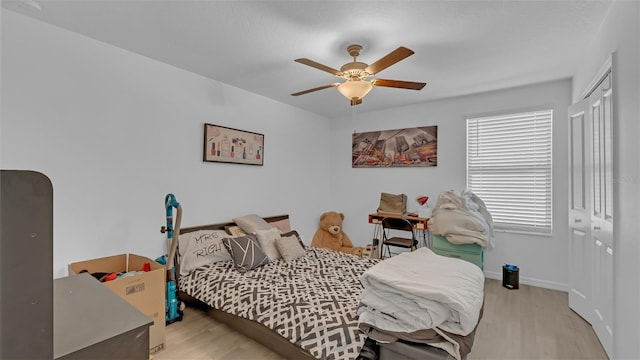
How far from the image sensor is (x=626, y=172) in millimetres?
1688

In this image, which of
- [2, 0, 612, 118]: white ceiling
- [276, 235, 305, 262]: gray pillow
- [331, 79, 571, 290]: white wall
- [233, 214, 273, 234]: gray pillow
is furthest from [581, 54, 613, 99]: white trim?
[233, 214, 273, 234]: gray pillow

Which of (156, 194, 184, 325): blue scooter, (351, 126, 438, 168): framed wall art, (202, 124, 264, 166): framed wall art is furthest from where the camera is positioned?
(351, 126, 438, 168): framed wall art

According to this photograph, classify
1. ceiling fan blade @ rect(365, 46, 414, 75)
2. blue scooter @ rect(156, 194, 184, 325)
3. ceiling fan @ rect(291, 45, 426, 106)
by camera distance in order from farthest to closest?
blue scooter @ rect(156, 194, 184, 325)
ceiling fan @ rect(291, 45, 426, 106)
ceiling fan blade @ rect(365, 46, 414, 75)

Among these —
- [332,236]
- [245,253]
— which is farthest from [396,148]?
[245,253]

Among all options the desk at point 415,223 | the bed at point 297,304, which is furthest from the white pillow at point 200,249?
the desk at point 415,223

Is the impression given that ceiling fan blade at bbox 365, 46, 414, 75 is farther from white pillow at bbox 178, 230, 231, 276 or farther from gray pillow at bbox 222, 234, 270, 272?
white pillow at bbox 178, 230, 231, 276

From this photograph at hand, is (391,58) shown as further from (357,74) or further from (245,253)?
(245,253)

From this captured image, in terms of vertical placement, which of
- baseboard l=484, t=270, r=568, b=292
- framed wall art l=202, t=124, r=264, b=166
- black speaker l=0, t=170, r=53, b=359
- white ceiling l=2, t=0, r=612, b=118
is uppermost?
white ceiling l=2, t=0, r=612, b=118

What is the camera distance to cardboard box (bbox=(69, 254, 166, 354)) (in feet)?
6.64

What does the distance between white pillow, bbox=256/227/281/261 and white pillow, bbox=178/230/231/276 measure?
1.24 feet

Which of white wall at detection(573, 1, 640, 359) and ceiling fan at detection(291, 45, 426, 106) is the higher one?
ceiling fan at detection(291, 45, 426, 106)

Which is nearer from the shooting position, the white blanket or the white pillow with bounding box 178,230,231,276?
the white blanket

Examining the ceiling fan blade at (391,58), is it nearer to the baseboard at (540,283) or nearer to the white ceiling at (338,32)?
the white ceiling at (338,32)

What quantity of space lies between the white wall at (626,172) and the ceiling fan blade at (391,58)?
1.20 m
